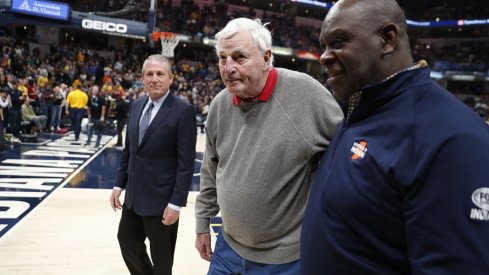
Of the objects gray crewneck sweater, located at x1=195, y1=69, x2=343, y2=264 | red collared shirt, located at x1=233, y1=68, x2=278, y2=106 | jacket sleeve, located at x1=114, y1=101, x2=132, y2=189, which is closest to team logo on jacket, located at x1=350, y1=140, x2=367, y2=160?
gray crewneck sweater, located at x1=195, y1=69, x2=343, y2=264

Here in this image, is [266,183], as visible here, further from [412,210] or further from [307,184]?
[412,210]

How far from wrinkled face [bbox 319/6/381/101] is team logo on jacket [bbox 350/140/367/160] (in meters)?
0.16

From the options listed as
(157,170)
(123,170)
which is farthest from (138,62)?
(157,170)

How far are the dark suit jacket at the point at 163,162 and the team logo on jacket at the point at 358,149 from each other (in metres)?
1.96

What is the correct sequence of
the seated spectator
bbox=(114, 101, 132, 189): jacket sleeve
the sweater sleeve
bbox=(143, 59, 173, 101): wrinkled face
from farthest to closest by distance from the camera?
the seated spectator → bbox=(114, 101, 132, 189): jacket sleeve → bbox=(143, 59, 173, 101): wrinkled face → the sweater sleeve


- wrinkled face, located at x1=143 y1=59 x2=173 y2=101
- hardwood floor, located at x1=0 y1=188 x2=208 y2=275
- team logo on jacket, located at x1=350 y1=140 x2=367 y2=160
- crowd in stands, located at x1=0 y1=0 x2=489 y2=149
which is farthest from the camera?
crowd in stands, located at x1=0 y1=0 x2=489 y2=149

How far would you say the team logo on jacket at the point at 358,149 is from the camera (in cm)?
94

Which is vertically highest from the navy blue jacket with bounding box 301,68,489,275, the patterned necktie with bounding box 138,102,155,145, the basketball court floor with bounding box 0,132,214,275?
the navy blue jacket with bounding box 301,68,489,275

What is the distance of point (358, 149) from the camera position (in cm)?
96

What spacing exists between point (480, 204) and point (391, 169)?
0.16 meters

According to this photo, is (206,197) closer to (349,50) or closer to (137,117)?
(137,117)

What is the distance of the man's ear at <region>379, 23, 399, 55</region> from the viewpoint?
978 millimetres

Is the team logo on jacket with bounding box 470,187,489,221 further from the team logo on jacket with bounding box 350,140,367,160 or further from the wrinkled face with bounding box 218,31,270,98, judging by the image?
the wrinkled face with bounding box 218,31,270,98

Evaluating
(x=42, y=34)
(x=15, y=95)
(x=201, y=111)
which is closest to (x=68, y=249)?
(x=15, y=95)
